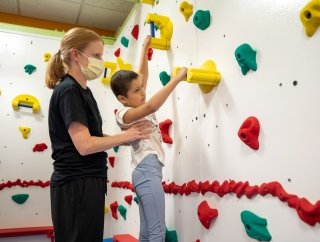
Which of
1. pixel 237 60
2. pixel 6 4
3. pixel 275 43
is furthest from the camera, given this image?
pixel 6 4

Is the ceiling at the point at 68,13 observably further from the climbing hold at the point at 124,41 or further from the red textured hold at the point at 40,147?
the red textured hold at the point at 40,147

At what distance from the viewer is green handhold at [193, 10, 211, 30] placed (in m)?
1.19

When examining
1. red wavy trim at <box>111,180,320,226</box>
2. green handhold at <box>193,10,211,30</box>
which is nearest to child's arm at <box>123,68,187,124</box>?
green handhold at <box>193,10,211,30</box>

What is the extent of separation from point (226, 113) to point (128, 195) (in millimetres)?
1167

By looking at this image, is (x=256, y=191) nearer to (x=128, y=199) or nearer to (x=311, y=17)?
(x=311, y=17)

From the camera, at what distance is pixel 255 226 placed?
0.88m

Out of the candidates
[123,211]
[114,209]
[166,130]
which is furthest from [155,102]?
[114,209]

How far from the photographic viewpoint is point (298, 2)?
790 millimetres

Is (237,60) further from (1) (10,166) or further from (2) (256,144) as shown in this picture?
(1) (10,166)

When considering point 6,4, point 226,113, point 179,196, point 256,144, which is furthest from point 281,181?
point 6,4

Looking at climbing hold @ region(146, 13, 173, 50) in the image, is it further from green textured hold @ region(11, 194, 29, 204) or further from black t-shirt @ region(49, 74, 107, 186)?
green textured hold @ region(11, 194, 29, 204)

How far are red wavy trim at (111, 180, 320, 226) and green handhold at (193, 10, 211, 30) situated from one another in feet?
2.02

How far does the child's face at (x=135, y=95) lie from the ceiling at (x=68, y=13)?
145cm

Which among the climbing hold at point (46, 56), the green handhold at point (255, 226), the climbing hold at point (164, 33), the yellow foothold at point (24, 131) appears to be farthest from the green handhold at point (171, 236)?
the climbing hold at point (46, 56)
